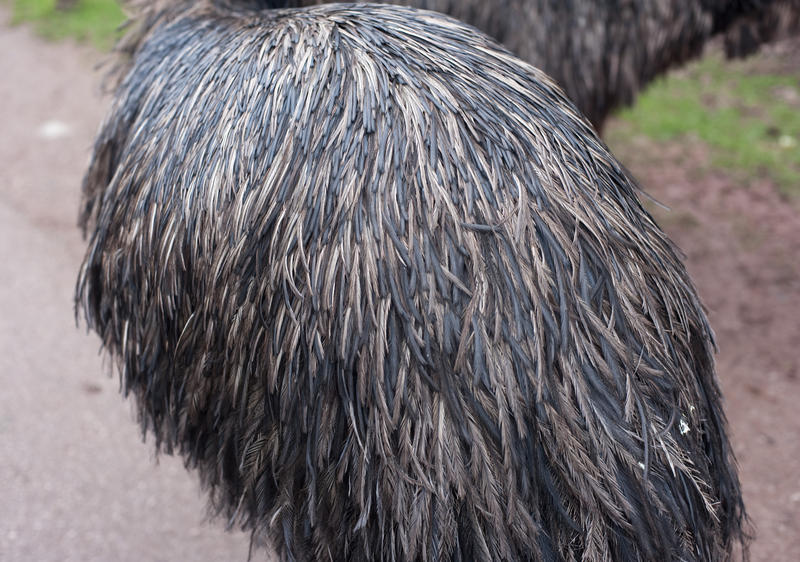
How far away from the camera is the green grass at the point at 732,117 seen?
4250mm

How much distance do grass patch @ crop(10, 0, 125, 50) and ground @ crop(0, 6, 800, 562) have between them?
1.40 meters

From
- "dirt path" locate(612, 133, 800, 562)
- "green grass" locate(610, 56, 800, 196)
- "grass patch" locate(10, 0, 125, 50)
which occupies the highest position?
"green grass" locate(610, 56, 800, 196)

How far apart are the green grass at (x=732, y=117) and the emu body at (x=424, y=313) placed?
297 centimetres

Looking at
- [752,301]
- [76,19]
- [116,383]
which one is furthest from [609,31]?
→ [76,19]

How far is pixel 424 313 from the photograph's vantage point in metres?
1.21

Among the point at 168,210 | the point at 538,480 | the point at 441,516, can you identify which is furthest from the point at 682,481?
the point at 168,210

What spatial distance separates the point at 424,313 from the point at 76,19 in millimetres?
6147

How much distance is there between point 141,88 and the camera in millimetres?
1773

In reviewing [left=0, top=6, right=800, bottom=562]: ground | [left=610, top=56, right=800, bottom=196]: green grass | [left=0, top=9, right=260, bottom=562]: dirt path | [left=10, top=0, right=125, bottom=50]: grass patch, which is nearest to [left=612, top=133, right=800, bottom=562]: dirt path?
[left=0, top=6, right=800, bottom=562]: ground

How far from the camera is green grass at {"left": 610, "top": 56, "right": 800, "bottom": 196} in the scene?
425cm

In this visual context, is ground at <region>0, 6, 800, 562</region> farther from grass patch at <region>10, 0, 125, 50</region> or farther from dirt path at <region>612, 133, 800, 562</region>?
grass patch at <region>10, 0, 125, 50</region>

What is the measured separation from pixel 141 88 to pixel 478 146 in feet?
2.92

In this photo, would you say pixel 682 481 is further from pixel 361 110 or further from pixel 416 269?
pixel 361 110

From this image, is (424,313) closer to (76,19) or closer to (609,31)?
(609,31)
